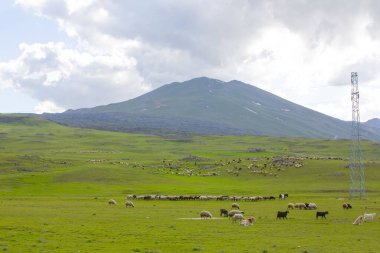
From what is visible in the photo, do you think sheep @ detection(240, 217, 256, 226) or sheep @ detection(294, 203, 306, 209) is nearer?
sheep @ detection(240, 217, 256, 226)

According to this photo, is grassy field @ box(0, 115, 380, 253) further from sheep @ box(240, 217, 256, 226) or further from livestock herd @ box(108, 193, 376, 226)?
livestock herd @ box(108, 193, 376, 226)

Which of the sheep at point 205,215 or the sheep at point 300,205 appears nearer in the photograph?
the sheep at point 205,215

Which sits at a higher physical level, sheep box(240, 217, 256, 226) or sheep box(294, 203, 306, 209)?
sheep box(240, 217, 256, 226)

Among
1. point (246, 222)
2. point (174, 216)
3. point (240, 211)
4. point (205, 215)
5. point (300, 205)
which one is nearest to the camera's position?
point (246, 222)

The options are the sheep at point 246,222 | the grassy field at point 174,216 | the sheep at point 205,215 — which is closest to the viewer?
the grassy field at point 174,216

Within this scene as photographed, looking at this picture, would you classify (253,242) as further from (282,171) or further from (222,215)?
(282,171)

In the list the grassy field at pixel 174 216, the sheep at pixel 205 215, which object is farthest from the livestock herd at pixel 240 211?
the grassy field at pixel 174 216

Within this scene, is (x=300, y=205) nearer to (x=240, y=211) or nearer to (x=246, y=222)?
(x=240, y=211)

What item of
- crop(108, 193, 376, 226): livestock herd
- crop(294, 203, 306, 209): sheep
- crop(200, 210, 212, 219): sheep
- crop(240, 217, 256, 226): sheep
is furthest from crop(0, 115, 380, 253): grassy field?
crop(294, 203, 306, 209): sheep

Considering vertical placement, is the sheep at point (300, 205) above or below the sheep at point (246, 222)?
below

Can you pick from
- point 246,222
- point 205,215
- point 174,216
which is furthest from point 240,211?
point 246,222

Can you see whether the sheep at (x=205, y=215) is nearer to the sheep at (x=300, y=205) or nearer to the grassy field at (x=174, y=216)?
the grassy field at (x=174, y=216)

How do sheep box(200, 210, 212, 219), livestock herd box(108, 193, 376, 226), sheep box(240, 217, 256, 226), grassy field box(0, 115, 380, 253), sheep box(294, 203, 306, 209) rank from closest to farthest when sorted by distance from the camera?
grassy field box(0, 115, 380, 253) → sheep box(240, 217, 256, 226) → livestock herd box(108, 193, 376, 226) → sheep box(200, 210, 212, 219) → sheep box(294, 203, 306, 209)

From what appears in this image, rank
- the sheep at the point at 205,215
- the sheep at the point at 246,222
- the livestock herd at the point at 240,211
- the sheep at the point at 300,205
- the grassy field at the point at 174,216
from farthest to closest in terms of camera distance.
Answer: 1. the sheep at the point at 300,205
2. the sheep at the point at 205,215
3. the livestock herd at the point at 240,211
4. the sheep at the point at 246,222
5. the grassy field at the point at 174,216
